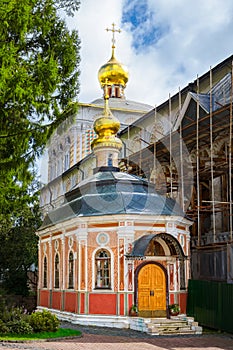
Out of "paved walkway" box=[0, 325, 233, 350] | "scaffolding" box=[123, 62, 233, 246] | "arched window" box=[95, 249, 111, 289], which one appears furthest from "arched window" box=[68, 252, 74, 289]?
"scaffolding" box=[123, 62, 233, 246]

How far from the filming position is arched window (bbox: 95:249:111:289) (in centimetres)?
1672

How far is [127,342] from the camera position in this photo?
13.2 meters

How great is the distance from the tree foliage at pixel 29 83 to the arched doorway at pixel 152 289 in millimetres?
5061

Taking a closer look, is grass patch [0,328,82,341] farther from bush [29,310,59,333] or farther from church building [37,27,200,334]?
church building [37,27,200,334]

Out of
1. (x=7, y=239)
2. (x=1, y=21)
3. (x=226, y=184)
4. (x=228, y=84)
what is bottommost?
(x=7, y=239)

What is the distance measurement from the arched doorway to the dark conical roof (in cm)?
184

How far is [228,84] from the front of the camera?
20.3 metres

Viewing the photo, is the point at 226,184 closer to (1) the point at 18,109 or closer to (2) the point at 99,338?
(2) the point at 99,338

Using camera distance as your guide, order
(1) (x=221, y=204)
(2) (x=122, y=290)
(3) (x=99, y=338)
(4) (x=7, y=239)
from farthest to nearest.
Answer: (4) (x=7, y=239) → (1) (x=221, y=204) → (2) (x=122, y=290) → (3) (x=99, y=338)

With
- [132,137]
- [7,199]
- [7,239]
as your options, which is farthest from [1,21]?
[132,137]

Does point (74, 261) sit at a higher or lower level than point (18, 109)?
lower

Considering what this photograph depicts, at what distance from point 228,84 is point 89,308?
33.6ft

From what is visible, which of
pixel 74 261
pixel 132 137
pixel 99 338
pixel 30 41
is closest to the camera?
pixel 30 41

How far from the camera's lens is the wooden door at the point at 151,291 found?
16.2 meters
